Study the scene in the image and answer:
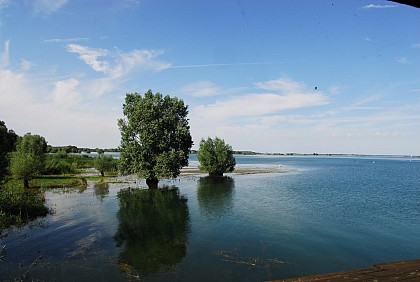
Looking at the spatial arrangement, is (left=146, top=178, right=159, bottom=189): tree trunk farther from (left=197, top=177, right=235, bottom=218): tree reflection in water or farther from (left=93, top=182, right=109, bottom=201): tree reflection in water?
(left=197, top=177, right=235, bottom=218): tree reflection in water

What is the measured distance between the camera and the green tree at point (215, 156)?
100625 mm

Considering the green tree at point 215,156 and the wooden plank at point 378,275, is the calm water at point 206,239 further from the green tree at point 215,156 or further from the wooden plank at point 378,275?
the green tree at point 215,156

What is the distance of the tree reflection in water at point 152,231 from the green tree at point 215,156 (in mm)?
44044


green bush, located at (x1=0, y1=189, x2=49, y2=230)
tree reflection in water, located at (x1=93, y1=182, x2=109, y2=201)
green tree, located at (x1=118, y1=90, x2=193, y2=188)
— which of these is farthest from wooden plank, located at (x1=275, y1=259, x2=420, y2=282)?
green tree, located at (x1=118, y1=90, x2=193, y2=188)

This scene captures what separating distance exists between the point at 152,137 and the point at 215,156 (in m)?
43.9

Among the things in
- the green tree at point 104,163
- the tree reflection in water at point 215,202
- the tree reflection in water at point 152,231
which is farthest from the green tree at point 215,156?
the tree reflection in water at point 152,231

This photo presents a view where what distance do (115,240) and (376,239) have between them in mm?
27097

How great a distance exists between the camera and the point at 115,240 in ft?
96.4

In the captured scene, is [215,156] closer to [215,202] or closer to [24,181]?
[215,202]

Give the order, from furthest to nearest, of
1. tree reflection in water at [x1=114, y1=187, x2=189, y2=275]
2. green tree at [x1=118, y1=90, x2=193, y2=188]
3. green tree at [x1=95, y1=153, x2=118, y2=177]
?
green tree at [x1=95, y1=153, x2=118, y2=177] → green tree at [x1=118, y1=90, x2=193, y2=188] → tree reflection in water at [x1=114, y1=187, x2=189, y2=275]

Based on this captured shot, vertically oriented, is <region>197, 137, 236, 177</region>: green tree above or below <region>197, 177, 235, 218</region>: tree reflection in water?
above

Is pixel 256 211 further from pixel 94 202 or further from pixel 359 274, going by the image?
pixel 359 274

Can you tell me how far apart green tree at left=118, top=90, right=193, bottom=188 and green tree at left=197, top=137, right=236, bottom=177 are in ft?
116

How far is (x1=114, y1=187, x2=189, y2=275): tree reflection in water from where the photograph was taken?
2406cm
